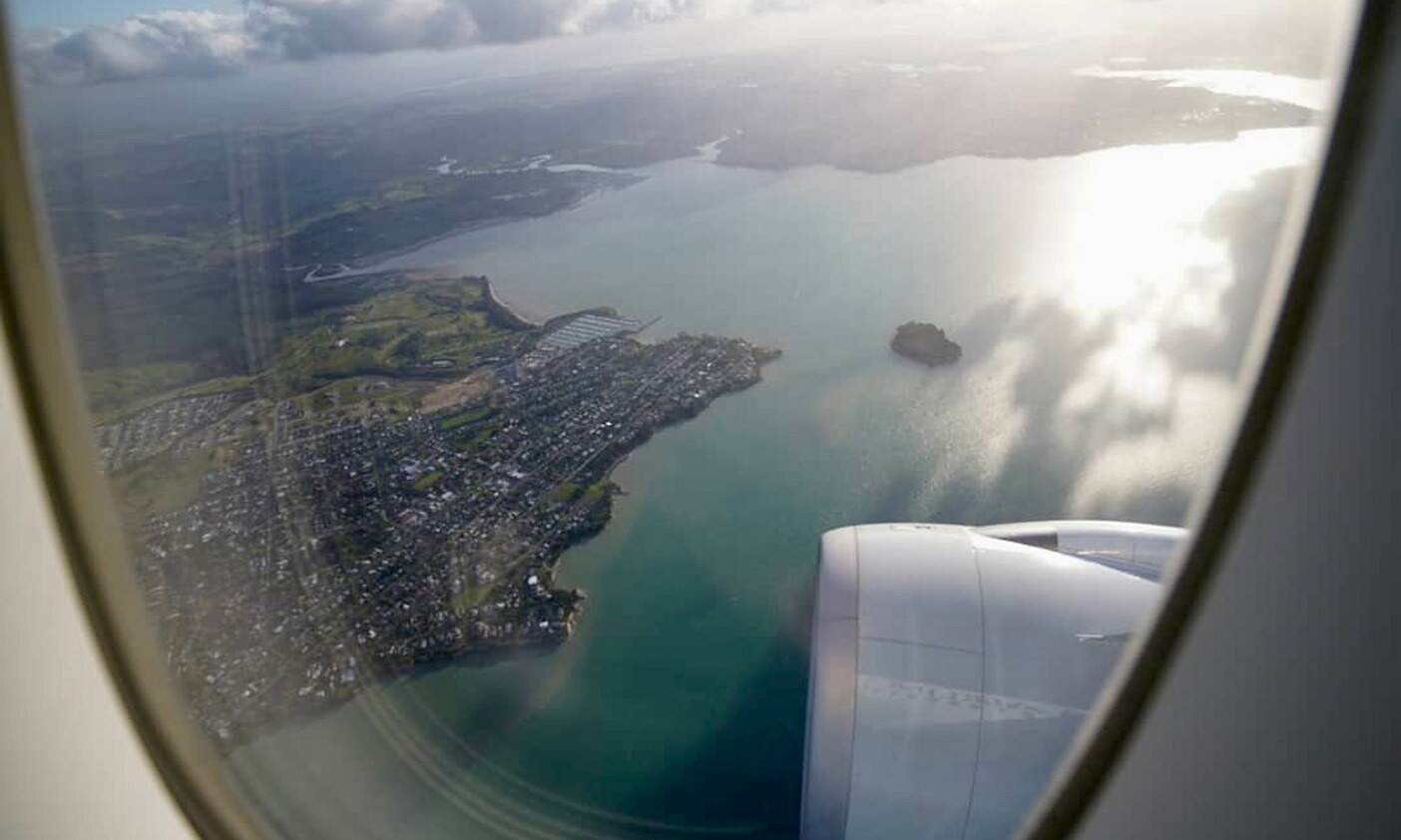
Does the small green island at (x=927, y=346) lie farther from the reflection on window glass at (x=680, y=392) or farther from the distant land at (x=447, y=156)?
the distant land at (x=447, y=156)

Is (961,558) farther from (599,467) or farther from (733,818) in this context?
(599,467)

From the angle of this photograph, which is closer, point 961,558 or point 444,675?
point 961,558

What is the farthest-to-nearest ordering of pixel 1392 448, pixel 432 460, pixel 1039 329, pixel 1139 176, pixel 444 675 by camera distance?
pixel 1139 176 → pixel 1039 329 → pixel 432 460 → pixel 444 675 → pixel 1392 448

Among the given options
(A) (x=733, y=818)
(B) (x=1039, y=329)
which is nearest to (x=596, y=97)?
(B) (x=1039, y=329)

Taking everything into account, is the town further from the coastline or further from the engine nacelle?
the engine nacelle

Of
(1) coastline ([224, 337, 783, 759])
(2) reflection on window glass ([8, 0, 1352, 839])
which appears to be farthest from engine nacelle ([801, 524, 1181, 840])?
(1) coastline ([224, 337, 783, 759])

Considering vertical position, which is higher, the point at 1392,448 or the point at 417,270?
the point at 1392,448

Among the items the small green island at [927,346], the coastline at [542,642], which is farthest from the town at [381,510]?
the small green island at [927,346]
